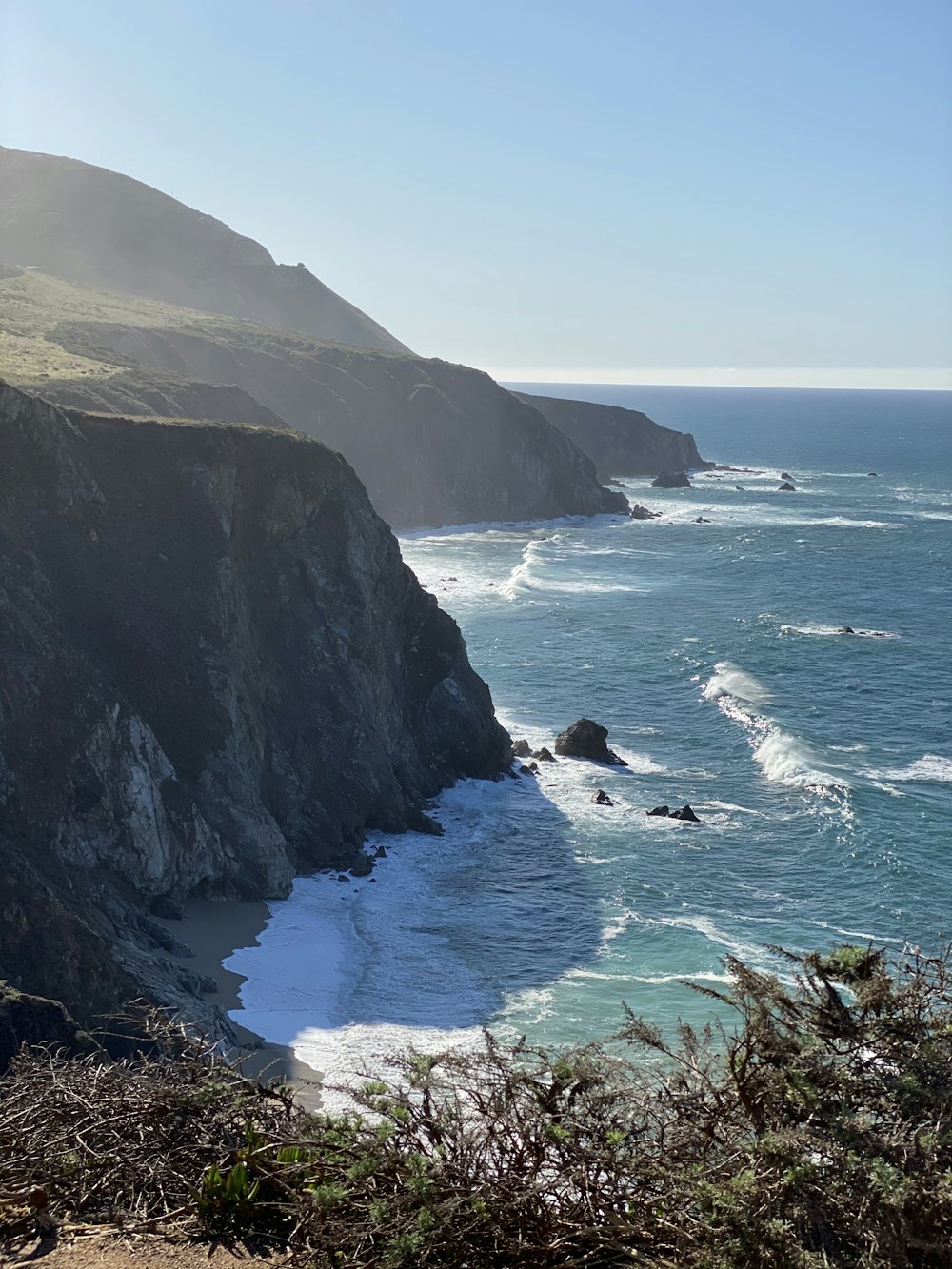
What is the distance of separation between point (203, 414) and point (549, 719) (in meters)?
28.4

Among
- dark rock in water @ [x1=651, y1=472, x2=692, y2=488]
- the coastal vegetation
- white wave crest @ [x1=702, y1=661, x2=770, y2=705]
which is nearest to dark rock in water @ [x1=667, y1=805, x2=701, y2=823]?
white wave crest @ [x1=702, y1=661, x2=770, y2=705]

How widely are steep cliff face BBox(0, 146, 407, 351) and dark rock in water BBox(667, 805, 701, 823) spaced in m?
133

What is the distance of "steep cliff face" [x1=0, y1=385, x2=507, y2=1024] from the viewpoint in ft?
90.3

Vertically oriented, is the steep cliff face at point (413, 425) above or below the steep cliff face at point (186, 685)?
above

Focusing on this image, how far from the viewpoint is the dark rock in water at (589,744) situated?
157 ft

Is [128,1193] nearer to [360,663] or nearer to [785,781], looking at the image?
[360,663]

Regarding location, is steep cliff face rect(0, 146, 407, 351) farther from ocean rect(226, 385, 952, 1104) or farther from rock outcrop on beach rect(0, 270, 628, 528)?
ocean rect(226, 385, 952, 1104)

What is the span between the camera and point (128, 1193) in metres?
8.76

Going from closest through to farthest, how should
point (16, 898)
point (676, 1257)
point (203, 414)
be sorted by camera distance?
1. point (676, 1257)
2. point (16, 898)
3. point (203, 414)

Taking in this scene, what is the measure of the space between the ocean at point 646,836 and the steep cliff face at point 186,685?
266 centimetres

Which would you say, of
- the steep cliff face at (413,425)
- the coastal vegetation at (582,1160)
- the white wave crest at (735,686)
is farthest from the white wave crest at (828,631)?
Result: the coastal vegetation at (582,1160)

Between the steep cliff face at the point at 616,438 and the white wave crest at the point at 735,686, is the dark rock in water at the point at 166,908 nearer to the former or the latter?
the white wave crest at the point at 735,686

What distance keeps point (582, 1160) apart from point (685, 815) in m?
34.3

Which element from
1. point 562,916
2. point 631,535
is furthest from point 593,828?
point 631,535
